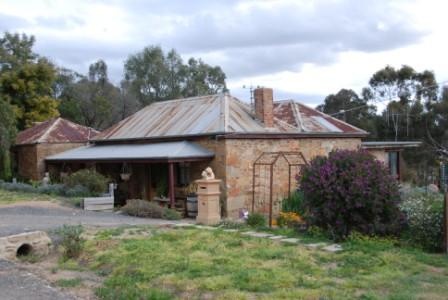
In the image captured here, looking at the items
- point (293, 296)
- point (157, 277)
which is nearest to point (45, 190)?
point (157, 277)

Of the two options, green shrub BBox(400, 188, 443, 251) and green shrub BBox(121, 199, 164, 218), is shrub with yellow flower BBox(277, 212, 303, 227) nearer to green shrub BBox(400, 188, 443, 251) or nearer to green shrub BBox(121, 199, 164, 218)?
green shrub BBox(400, 188, 443, 251)

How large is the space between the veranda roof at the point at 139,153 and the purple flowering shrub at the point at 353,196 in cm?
888

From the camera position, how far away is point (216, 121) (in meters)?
21.2

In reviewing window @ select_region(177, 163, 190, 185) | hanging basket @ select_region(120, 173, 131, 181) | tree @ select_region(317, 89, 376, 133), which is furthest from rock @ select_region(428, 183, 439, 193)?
tree @ select_region(317, 89, 376, 133)

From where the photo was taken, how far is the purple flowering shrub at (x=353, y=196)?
35.5 feet

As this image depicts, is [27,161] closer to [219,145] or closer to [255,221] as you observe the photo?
[219,145]

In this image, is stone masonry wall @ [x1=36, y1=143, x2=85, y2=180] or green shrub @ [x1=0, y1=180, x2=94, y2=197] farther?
stone masonry wall @ [x1=36, y1=143, x2=85, y2=180]

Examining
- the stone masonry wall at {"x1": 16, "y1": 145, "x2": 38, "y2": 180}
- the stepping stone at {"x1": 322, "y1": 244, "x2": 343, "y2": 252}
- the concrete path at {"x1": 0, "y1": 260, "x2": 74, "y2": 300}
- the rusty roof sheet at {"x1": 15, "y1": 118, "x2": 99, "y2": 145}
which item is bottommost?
the concrete path at {"x1": 0, "y1": 260, "x2": 74, "y2": 300}

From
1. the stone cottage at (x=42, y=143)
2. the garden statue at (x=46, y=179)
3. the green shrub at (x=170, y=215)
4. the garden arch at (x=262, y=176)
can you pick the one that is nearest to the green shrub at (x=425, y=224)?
the green shrub at (x=170, y=215)

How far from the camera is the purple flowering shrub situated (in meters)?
10.8

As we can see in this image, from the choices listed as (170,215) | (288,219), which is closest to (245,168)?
(170,215)

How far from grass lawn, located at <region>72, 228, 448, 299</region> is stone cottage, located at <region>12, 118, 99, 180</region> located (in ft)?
59.3

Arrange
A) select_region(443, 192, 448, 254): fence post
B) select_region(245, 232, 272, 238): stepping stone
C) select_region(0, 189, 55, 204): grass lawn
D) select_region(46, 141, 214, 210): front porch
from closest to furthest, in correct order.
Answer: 1. select_region(443, 192, 448, 254): fence post
2. select_region(245, 232, 272, 238): stepping stone
3. select_region(46, 141, 214, 210): front porch
4. select_region(0, 189, 55, 204): grass lawn

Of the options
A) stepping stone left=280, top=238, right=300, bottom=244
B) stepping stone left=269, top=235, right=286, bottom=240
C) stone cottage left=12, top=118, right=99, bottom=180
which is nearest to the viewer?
stepping stone left=280, top=238, right=300, bottom=244
